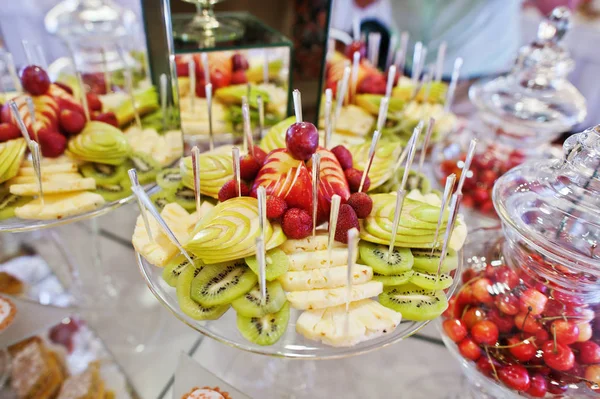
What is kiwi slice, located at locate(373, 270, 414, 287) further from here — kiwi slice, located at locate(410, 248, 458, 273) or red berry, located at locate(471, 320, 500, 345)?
red berry, located at locate(471, 320, 500, 345)

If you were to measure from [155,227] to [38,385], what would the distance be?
1.62ft

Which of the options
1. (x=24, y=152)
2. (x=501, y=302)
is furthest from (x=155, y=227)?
(x=501, y=302)

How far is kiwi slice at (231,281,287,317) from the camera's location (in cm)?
79

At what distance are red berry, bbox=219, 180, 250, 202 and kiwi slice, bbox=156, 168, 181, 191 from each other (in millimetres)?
200

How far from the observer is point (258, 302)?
809mm

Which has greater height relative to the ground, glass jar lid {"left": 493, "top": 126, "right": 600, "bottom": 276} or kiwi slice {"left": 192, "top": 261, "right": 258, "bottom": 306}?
glass jar lid {"left": 493, "top": 126, "right": 600, "bottom": 276}

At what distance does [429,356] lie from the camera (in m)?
1.17

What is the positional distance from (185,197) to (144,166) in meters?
0.22

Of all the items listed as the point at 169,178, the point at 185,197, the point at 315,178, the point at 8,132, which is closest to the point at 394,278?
the point at 315,178

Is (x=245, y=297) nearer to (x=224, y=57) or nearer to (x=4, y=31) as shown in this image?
(x=224, y=57)

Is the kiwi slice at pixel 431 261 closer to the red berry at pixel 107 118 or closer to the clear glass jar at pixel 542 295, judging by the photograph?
the clear glass jar at pixel 542 295

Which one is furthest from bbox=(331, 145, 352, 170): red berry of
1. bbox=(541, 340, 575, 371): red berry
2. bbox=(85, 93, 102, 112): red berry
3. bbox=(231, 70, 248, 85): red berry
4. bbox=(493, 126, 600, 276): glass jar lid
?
bbox=(85, 93, 102, 112): red berry

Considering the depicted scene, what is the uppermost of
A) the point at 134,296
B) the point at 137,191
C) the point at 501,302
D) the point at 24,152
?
the point at 137,191

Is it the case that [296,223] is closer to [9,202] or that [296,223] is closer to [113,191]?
[113,191]
